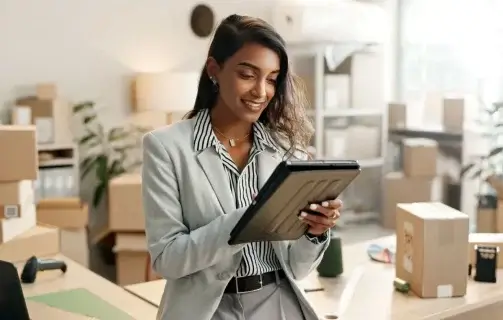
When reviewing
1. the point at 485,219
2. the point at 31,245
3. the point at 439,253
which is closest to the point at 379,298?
the point at 439,253

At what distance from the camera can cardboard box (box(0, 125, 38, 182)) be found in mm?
2506

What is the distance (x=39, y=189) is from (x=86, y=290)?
158 cm

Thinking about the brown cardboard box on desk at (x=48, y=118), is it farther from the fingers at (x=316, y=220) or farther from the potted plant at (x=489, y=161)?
the fingers at (x=316, y=220)

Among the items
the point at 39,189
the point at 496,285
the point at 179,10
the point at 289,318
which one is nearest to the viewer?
the point at 289,318

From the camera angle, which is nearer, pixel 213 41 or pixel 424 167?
Answer: pixel 213 41

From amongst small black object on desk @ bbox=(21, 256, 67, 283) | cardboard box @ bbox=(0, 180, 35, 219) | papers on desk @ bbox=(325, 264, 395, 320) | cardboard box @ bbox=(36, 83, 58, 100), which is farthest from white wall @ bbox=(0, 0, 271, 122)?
papers on desk @ bbox=(325, 264, 395, 320)

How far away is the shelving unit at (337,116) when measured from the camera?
445 centimetres

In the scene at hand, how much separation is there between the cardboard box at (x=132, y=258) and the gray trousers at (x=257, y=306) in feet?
7.87

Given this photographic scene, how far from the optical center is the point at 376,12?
4.44 m

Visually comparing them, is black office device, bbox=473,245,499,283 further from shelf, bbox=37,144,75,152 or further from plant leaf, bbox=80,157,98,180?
plant leaf, bbox=80,157,98,180

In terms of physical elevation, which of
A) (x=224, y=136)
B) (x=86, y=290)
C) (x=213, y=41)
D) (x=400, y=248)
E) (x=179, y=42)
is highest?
(x=179, y=42)

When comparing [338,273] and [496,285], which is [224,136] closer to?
[338,273]

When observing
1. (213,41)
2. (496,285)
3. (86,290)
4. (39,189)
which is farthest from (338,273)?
(39,189)

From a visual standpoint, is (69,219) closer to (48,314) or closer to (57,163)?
(57,163)
